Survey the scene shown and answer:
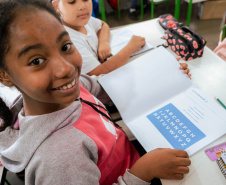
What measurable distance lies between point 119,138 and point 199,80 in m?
0.48

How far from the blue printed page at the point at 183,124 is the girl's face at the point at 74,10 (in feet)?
2.25

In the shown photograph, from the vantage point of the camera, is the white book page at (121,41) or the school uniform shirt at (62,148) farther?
the white book page at (121,41)

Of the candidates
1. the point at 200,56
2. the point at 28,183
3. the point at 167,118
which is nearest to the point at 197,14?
the point at 200,56

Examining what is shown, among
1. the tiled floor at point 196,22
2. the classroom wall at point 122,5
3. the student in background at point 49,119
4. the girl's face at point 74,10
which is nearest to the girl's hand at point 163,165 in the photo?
the student in background at point 49,119

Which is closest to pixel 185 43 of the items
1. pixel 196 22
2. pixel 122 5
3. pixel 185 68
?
pixel 185 68

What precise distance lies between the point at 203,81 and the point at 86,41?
0.71m

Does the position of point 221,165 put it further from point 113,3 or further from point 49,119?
point 113,3

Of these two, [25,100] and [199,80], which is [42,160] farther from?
[199,80]

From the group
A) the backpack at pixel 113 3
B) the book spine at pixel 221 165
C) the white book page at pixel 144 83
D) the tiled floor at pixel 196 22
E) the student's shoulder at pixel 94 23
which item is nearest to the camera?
the book spine at pixel 221 165

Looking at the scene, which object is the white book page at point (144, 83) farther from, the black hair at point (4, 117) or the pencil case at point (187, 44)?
the black hair at point (4, 117)

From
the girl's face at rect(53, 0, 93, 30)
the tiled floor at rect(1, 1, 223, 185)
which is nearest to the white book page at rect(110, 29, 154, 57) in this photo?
the girl's face at rect(53, 0, 93, 30)

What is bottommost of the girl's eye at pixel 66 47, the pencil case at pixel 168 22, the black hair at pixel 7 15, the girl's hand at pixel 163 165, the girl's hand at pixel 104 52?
the girl's hand at pixel 163 165

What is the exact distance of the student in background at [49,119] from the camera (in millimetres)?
468

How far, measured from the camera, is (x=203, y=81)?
914 millimetres
